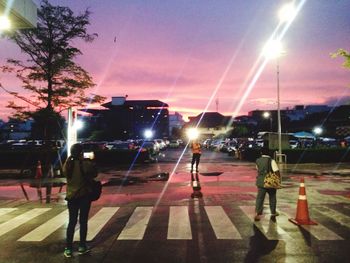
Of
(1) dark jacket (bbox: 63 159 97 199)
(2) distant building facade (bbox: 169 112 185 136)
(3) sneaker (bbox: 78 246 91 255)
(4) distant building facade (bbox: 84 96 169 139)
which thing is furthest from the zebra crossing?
(2) distant building facade (bbox: 169 112 185 136)

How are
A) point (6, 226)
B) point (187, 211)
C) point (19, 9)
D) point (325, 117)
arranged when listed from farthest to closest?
point (325, 117)
point (187, 211)
point (6, 226)
point (19, 9)

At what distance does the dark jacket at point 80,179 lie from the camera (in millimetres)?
6895

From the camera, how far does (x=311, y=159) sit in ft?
96.7

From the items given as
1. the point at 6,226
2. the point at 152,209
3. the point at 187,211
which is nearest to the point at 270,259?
the point at 187,211

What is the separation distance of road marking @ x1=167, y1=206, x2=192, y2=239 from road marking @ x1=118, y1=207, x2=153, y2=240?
55 cm

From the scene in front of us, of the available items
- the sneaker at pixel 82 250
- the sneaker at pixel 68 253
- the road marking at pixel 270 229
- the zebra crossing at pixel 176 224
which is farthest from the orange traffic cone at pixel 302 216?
the sneaker at pixel 68 253

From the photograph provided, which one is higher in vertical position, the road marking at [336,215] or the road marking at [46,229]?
the road marking at [336,215]

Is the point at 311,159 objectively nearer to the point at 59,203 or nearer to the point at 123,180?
the point at 123,180

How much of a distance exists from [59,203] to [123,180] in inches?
263

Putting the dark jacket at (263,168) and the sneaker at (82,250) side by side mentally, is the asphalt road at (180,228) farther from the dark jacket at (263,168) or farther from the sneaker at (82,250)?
the dark jacket at (263,168)

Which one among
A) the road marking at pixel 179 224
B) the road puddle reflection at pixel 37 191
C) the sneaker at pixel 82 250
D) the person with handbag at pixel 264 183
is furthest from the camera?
the road puddle reflection at pixel 37 191

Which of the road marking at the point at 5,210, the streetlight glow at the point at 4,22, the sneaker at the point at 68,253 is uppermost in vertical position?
the streetlight glow at the point at 4,22

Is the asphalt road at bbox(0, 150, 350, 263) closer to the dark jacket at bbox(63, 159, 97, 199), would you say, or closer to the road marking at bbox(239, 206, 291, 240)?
the road marking at bbox(239, 206, 291, 240)

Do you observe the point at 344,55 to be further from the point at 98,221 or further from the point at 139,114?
the point at 139,114
